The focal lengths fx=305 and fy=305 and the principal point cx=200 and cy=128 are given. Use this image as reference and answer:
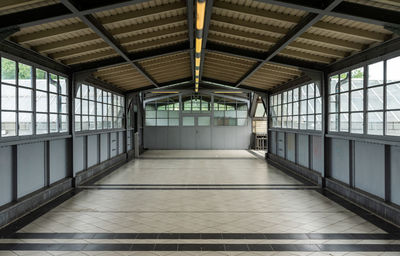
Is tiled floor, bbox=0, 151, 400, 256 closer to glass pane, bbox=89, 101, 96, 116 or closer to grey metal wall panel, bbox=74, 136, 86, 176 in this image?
grey metal wall panel, bbox=74, 136, 86, 176

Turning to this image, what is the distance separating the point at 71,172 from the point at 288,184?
5933mm

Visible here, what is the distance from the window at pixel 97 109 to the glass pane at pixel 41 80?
1419 mm

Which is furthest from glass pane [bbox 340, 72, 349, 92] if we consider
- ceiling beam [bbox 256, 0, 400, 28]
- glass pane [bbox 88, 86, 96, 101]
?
glass pane [bbox 88, 86, 96, 101]

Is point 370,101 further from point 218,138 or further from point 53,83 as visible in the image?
point 218,138

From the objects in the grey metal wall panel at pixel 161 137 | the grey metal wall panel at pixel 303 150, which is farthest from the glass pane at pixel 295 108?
the grey metal wall panel at pixel 161 137

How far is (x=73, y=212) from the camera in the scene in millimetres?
5906

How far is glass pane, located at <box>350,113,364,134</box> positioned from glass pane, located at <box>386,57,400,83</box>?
3.74 feet

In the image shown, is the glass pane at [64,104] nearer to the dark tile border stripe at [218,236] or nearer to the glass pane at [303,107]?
the dark tile border stripe at [218,236]

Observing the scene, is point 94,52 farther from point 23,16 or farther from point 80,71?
point 23,16

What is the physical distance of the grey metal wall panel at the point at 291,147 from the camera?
1097 cm

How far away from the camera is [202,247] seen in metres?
4.26

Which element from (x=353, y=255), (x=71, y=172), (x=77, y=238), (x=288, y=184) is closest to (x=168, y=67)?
(x=71, y=172)

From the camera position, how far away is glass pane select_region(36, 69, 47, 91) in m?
6.52

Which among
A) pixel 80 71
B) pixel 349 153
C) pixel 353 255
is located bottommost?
pixel 353 255
